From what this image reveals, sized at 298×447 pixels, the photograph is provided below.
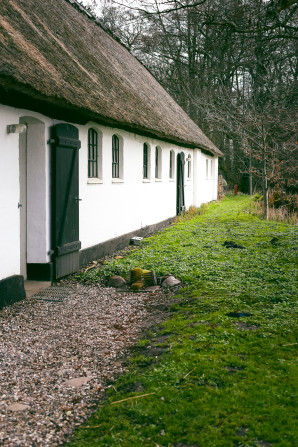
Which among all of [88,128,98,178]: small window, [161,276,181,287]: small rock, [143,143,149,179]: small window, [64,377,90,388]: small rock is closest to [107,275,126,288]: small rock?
[161,276,181,287]: small rock

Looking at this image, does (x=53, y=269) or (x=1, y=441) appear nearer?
(x=1, y=441)

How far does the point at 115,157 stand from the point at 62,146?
3.17 m

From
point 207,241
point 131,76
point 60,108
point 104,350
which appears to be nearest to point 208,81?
point 131,76

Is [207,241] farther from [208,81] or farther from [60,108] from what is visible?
[208,81]

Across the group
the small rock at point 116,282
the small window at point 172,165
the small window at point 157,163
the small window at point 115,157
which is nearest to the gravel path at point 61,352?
the small rock at point 116,282

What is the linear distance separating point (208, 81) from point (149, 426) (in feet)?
96.4

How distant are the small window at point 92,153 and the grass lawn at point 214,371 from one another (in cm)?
227

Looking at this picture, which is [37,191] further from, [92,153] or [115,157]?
[115,157]

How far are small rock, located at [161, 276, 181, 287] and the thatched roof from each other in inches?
116

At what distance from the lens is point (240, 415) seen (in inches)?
124

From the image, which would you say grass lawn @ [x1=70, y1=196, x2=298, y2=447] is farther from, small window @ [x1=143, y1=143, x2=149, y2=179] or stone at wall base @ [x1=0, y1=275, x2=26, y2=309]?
small window @ [x1=143, y1=143, x2=149, y2=179]

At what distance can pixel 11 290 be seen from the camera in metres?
6.10

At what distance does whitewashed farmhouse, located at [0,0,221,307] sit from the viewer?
6.07 meters

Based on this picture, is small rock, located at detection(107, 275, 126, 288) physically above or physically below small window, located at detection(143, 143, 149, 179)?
below
